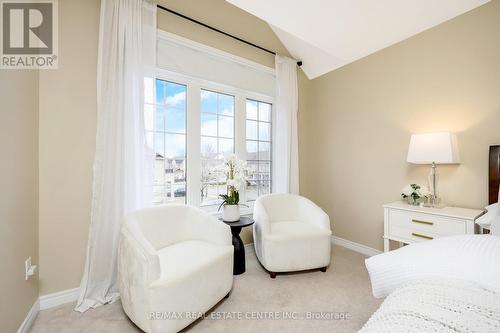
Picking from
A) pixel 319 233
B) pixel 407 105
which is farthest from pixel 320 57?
pixel 319 233

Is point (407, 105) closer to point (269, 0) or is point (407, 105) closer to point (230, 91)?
point (269, 0)

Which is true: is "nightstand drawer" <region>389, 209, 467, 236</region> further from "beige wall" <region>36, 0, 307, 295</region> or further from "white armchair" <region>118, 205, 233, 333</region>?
"beige wall" <region>36, 0, 307, 295</region>

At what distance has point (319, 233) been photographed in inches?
91.2

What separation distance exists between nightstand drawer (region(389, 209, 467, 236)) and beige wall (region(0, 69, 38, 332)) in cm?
292

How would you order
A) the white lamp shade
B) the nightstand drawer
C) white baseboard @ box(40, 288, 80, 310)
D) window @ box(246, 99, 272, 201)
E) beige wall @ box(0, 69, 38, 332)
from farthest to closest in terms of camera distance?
window @ box(246, 99, 272, 201) < the white lamp shade < the nightstand drawer < white baseboard @ box(40, 288, 80, 310) < beige wall @ box(0, 69, 38, 332)

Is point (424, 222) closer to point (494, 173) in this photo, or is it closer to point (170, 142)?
point (494, 173)

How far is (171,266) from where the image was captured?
1.56 metres

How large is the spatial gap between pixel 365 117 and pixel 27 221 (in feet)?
11.2

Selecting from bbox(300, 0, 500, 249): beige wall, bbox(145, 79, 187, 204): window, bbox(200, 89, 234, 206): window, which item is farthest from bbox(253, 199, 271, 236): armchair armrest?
bbox(300, 0, 500, 249): beige wall

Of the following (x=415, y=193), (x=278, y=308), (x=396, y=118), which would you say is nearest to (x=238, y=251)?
(x=278, y=308)

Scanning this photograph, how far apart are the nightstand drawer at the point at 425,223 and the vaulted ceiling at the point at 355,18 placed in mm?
1871

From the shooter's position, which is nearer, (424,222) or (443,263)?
(443,263)

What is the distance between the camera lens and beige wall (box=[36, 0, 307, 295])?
5.92ft

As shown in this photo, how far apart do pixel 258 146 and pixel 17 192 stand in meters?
2.43
